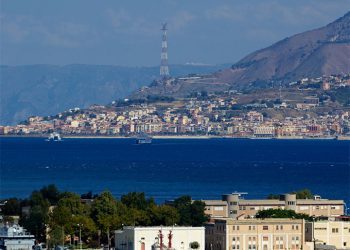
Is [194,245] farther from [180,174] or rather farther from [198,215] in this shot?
[180,174]

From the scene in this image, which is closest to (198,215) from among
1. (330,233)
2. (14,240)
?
(330,233)

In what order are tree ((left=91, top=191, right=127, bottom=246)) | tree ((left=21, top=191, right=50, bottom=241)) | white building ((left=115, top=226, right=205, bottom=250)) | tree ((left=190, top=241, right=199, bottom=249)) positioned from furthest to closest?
tree ((left=21, top=191, right=50, bottom=241)) → tree ((left=91, top=191, right=127, bottom=246)) → white building ((left=115, top=226, right=205, bottom=250)) → tree ((left=190, top=241, right=199, bottom=249))

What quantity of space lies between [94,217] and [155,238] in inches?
244

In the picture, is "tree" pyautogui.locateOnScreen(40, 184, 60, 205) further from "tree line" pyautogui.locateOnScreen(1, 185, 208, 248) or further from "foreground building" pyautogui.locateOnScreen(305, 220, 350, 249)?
"foreground building" pyautogui.locateOnScreen(305, 220, 350, 249)

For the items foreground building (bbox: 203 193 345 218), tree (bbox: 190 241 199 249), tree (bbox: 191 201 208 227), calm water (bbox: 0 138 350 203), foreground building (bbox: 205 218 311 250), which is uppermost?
calm water (bbox: 0 138 350 203)

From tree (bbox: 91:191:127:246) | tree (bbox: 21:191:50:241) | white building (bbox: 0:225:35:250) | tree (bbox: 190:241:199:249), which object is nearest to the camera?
white building (bbox: 0:225:35:250)

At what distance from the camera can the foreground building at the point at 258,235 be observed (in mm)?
38125

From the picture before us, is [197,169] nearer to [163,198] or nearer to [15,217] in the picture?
[163,198]

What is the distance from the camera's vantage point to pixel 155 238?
113ft

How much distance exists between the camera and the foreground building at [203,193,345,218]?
47094 mm

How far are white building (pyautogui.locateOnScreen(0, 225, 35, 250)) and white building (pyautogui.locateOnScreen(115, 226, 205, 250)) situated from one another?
2352 mm

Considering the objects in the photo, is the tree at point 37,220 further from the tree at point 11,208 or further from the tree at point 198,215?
the tree at point 198,215

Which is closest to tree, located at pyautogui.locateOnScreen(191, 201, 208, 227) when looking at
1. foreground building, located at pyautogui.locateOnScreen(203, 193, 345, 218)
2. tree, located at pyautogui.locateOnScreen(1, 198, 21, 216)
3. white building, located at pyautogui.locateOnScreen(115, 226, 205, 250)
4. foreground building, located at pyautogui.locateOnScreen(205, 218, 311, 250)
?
foreground building, located at pyautogui.locateOnScreen(205, 218, 311, 250)

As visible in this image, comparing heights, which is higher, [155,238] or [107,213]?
[107,213]
